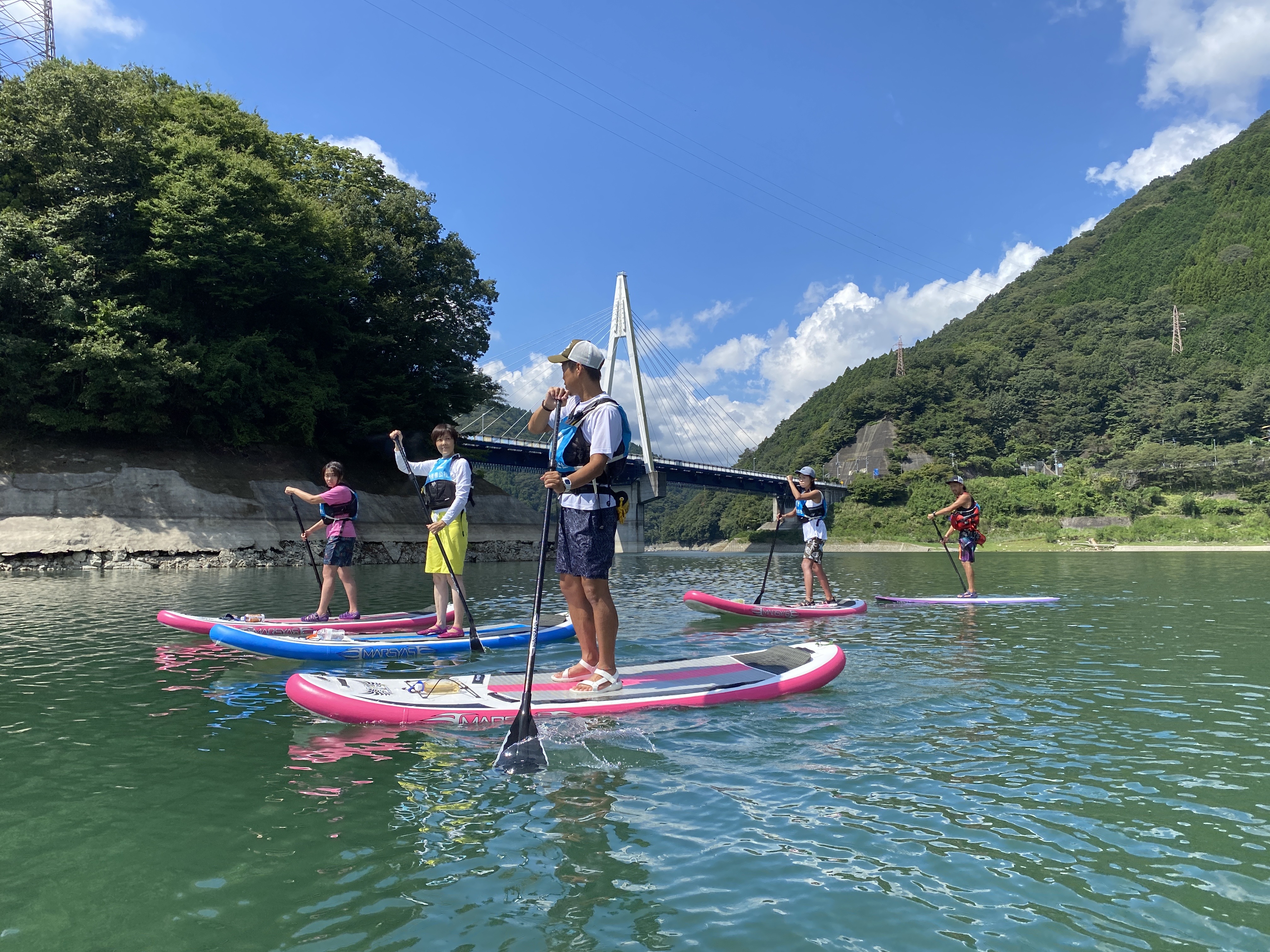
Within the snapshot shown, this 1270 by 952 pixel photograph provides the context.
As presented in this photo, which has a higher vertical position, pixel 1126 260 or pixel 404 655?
pixel 1126 260

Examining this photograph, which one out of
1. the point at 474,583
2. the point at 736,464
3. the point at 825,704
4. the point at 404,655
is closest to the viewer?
the point at 825,704

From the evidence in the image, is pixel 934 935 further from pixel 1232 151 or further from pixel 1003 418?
pixel 1232 151

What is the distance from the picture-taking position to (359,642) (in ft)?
29.4

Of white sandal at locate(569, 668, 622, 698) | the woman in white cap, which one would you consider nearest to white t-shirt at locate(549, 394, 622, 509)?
white sandal at locate(569, 668, 622, 698)

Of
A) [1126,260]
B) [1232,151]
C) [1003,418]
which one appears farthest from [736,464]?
[1232,151]

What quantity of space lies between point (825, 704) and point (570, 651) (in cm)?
406

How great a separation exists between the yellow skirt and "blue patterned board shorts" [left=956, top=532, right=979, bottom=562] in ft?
35.4

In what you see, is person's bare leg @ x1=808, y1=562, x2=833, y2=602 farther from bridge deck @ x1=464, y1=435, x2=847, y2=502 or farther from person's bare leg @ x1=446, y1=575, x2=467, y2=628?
bridge deck @ x1=464, y1=435, x2=847, y2=502

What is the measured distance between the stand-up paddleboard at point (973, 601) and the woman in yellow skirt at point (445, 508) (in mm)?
9340

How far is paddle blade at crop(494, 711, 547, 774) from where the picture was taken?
15.8 ft

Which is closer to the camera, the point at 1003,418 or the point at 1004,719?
the point at 1004,719

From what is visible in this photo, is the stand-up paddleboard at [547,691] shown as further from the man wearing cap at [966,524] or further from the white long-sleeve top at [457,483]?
the man wearing cap at [966,524]

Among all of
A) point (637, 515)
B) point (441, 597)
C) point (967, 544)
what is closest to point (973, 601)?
point (967, 544)

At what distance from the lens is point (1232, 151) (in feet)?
463
